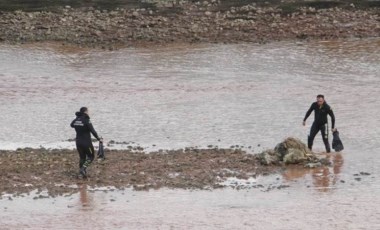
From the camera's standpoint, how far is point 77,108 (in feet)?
103

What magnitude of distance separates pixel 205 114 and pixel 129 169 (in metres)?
8.77

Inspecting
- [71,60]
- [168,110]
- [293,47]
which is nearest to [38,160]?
[168,110]

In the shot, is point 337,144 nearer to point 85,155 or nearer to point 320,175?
point 320,175

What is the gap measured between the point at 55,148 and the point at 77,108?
23.3 ft

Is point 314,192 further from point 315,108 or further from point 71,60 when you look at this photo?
point 71,60

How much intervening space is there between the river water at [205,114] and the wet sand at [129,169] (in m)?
0.73

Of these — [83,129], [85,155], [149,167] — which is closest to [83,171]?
[85,155]

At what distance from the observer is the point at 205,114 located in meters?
29.9

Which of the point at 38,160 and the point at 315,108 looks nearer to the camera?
the point at 38,160

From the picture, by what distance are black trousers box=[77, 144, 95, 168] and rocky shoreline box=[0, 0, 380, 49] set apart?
2370 cm

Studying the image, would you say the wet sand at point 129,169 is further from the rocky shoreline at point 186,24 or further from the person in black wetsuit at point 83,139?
the rocky shoreline at point 186,24

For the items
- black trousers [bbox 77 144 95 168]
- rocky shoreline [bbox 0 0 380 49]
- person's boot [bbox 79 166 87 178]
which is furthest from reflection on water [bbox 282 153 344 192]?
rocky shoreline [bbox 0 0 380 49]

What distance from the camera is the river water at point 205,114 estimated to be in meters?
18.0

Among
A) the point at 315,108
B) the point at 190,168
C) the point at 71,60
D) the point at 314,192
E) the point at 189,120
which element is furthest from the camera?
the point at 71,60
